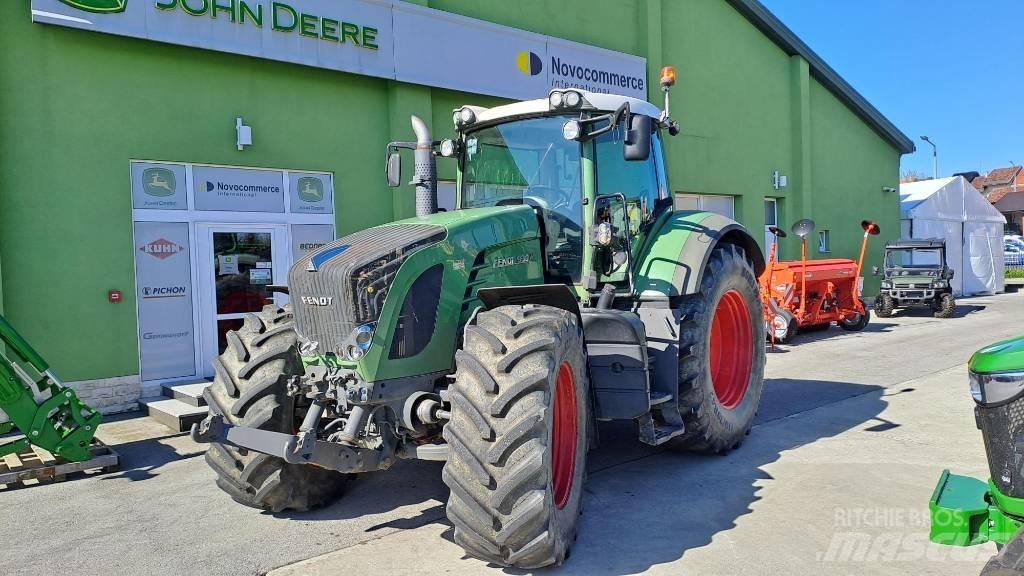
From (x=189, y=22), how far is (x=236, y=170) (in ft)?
5.73

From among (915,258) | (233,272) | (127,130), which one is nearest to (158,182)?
(127,130)

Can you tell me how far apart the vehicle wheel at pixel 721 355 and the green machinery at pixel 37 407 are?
4.61 metres

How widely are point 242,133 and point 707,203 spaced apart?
1047 centimetres

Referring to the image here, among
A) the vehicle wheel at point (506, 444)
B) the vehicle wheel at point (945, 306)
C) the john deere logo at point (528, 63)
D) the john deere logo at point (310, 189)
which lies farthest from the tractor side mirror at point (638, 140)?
the vehicle wheel at point (945, 306)

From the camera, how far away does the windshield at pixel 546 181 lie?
521 cm

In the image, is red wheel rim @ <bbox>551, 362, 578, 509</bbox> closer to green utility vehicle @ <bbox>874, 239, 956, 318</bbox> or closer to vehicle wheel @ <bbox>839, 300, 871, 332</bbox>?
vehicle wheel @ <bbox>839, 300, 871, 332</bbox>

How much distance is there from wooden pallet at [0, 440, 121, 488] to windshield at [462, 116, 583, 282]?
360cm

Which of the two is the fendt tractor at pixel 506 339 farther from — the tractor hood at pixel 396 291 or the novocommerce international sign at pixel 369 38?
the novocommerce international sign at pixel 369 38

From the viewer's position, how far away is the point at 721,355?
20.7 feet

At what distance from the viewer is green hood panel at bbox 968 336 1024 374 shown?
289 cm

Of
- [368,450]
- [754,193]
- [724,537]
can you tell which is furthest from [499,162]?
[754,193]

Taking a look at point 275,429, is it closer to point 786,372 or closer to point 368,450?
point 368,450

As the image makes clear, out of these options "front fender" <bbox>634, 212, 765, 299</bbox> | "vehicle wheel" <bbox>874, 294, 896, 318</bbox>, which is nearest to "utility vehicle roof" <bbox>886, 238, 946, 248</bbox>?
"vehicle wheel" <bbox>874, 294, 896, 318</bbox>

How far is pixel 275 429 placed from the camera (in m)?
4.10
